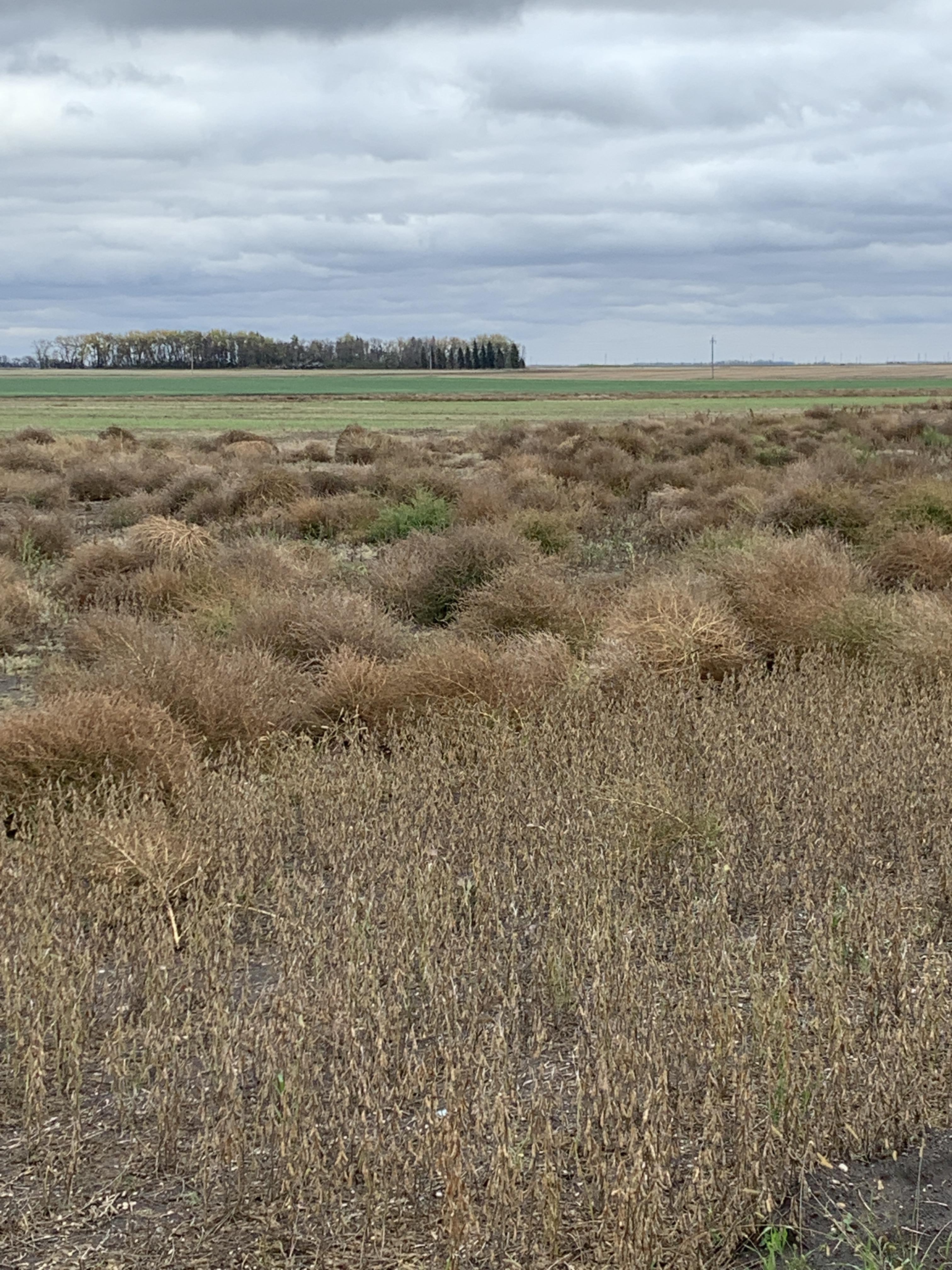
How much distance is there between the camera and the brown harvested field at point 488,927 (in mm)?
3340

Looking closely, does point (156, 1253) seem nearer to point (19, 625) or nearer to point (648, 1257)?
point (648, 1257)

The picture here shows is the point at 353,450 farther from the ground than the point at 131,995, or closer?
farther from the ground

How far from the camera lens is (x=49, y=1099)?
→ 3.95 metres

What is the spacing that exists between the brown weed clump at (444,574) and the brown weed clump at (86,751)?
5419 millimetres

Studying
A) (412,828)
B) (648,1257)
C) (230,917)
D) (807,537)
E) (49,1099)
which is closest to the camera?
(648,1257)

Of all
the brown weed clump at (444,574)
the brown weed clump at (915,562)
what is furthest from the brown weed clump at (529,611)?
the brown weed clump at (915,562)

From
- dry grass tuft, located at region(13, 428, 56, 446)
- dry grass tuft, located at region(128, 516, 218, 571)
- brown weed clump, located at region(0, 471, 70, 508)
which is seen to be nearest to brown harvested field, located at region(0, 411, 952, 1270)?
dry grass tuft, located at region(128, 516, 218, 571)

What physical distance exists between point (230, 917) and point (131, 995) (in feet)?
1.53

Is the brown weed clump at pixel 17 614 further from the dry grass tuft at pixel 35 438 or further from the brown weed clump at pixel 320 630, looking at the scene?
the dry grass tuft at pixel 35 438

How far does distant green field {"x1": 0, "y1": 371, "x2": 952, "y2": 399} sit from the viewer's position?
110 meters

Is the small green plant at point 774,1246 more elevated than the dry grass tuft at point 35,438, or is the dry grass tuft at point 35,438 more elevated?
the dry grass tuft at point 35,438

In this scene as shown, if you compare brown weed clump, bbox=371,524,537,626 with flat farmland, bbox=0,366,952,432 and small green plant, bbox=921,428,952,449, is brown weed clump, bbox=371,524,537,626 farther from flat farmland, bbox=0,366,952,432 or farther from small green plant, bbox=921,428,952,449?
flat farmland, bbox=0,366,952,432

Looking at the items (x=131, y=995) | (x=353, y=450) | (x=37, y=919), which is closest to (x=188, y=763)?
→ (x=37, y=919)

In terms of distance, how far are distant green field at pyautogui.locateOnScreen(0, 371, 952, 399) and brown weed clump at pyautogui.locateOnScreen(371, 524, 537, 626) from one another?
8884 cm
